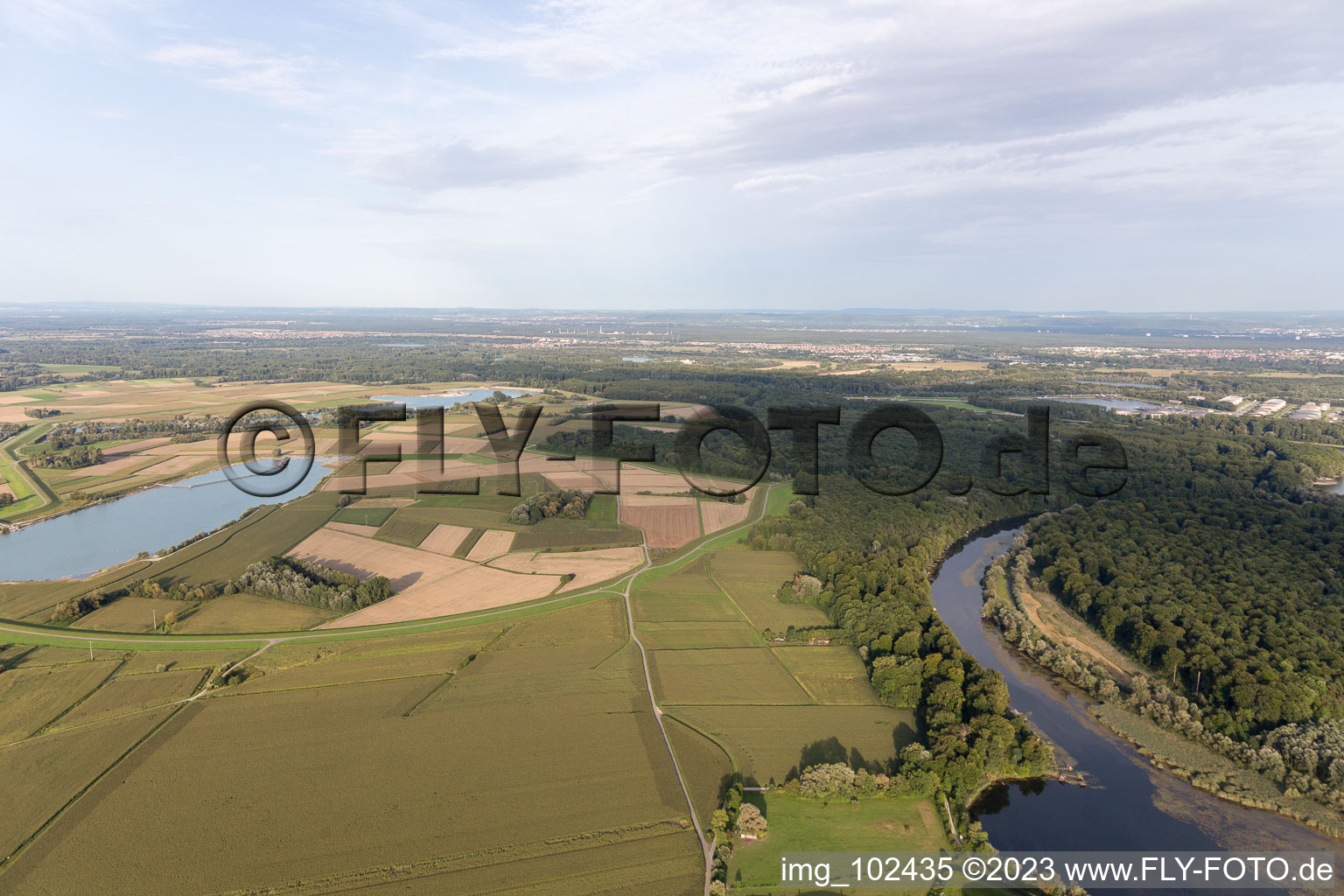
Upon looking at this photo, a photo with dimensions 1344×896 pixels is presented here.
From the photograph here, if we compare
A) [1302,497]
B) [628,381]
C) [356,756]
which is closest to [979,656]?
[356,756]

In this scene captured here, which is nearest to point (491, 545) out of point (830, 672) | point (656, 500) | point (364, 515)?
point (364, 515)

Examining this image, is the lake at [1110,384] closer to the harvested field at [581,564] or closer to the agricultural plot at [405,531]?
the harvested field at [581,564]

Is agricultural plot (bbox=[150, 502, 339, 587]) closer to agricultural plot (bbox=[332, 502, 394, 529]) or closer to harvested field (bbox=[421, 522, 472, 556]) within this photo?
agricultural plot (bbox=[332, 502, 394, 529])

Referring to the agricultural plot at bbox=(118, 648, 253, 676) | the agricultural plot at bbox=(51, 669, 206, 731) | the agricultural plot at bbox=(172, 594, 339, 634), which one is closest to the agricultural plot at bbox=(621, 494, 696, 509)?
the agricultural plot at bbox=(172, 594, 339, 634)

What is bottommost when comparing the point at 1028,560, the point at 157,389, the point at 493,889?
the point at 493,889

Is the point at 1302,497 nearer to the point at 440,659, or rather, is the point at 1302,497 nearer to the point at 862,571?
the point at 862,571
